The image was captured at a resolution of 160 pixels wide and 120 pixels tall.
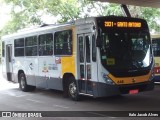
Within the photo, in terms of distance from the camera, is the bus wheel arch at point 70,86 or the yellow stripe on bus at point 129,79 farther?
the bus wheel arch at point 70,86

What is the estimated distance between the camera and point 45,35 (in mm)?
16812

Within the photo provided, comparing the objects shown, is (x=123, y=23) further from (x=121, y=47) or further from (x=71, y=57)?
(x=71, y=57)

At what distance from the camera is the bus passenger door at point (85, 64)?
13.5 m

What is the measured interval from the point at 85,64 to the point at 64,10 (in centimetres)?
2100

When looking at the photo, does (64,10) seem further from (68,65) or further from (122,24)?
(122,24)

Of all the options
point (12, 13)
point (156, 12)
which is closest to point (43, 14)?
point (12, 13)

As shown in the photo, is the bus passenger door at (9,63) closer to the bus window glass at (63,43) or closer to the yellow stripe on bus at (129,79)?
the bus window glass at (63,43)

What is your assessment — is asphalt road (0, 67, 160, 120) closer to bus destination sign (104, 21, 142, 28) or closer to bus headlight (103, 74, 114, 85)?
bus headlight (103, 74, 114, 85)

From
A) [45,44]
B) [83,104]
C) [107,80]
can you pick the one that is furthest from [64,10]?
[107,80]

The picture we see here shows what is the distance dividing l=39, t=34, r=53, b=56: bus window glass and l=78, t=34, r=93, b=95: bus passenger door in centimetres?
250

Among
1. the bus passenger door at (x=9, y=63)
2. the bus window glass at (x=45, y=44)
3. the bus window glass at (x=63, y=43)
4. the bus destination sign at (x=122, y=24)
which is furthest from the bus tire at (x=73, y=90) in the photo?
the bus passenger door at (x=9, y=63)

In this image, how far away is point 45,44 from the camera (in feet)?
55.2

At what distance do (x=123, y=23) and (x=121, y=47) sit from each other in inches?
37.4

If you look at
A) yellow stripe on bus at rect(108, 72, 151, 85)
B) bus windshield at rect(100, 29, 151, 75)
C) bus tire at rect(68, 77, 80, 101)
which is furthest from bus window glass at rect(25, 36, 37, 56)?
yellow stripe on bus at rect(108, 72, 151, 85)
